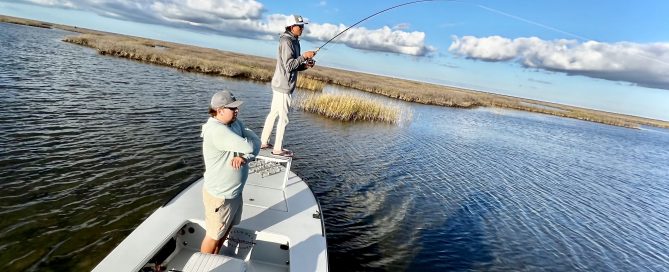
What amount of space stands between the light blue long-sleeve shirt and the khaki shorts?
0.08m

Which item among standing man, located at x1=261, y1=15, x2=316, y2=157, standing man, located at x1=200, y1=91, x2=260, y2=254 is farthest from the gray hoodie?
standing man, located at x1=200, y1=91, x2=260, y2=254

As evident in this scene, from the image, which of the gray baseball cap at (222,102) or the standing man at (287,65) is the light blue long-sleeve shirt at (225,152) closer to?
the gray baseball cap at (222,102)

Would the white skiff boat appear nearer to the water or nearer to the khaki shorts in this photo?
the khaki shorts

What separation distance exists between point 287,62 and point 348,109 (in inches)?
645

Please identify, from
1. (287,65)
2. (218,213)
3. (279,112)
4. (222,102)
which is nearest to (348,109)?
(279,112)

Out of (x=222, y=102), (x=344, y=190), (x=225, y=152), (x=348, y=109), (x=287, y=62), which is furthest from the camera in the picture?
(x=348, y=109)

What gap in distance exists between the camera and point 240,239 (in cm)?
532

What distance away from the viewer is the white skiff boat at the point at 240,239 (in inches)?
156

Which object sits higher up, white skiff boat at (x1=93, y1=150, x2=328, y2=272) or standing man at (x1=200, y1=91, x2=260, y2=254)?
standing man at (x1=200, y1=91, x2=260, y2=254)

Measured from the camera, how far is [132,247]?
4211 mm

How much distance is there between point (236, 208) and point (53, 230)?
386 centimetres

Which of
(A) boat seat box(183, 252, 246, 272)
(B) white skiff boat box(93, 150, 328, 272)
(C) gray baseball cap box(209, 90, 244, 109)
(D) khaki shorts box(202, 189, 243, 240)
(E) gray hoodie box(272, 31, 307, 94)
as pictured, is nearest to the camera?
(A) boat seat box(183, 252, 246, 272)

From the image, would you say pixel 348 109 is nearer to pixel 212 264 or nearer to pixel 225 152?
pixel 225 152

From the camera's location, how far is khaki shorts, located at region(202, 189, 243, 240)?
4257 millimetres
